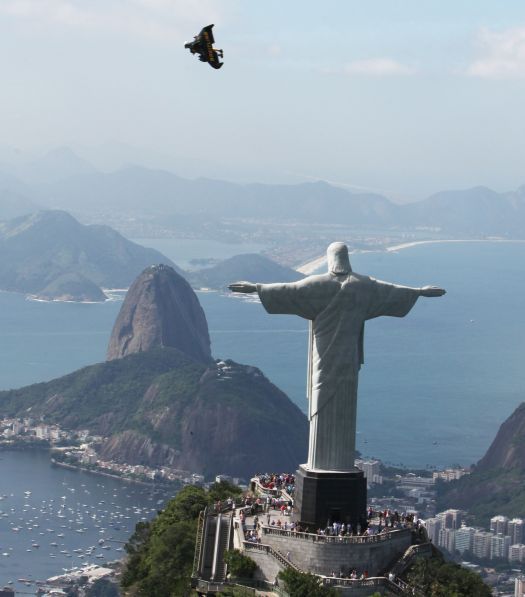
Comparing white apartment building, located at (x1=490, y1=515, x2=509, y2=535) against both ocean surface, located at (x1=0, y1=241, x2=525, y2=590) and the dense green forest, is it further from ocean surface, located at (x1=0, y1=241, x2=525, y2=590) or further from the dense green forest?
the dense green forest

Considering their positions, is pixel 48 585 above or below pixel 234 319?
below

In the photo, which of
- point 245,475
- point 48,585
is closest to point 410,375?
point 245,475

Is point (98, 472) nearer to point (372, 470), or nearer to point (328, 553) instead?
point (372, 470)

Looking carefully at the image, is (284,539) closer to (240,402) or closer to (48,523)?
(48,523)

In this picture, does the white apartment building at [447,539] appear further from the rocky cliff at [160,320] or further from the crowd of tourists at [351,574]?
the rocky cliff at [160,320]

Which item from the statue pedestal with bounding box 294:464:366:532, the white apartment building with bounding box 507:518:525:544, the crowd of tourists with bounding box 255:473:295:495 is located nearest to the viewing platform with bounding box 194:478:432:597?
the statue pedestal with bounding box 294:464:366:532

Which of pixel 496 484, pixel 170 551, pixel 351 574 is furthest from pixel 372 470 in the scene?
pixel 351 574
